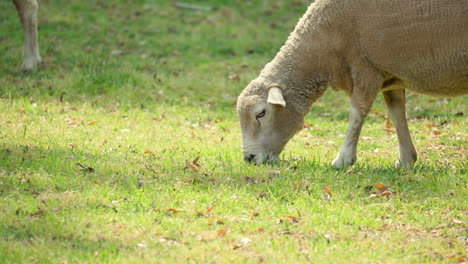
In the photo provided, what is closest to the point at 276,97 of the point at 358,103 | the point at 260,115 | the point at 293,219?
the point at 260,115

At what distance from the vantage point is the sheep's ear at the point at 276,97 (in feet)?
21.9

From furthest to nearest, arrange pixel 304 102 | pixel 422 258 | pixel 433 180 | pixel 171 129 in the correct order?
pixel 171 129
pixel 304 102
pixel 433 180
pixel 422 258

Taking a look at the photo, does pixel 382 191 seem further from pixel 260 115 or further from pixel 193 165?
pixel 193 165

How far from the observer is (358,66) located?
655 cm

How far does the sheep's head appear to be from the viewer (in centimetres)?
690

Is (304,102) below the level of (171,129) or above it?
above

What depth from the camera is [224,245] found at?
187 inches

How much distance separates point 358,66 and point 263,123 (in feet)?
3.73

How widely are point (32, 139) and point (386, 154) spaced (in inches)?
158

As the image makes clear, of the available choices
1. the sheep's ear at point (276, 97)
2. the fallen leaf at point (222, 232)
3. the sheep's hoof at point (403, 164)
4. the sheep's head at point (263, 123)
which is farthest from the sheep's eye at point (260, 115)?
the fallen leaf at point (222, 232)

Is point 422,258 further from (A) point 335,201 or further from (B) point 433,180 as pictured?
(B) point 433,180

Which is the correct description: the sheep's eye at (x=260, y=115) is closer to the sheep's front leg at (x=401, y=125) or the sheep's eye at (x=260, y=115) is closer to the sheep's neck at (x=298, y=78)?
the sheep's neck at (x=298, y=78)

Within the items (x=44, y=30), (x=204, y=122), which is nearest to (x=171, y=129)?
(x=204, y=122)

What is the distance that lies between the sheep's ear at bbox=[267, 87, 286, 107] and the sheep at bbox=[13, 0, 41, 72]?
5573 mm
